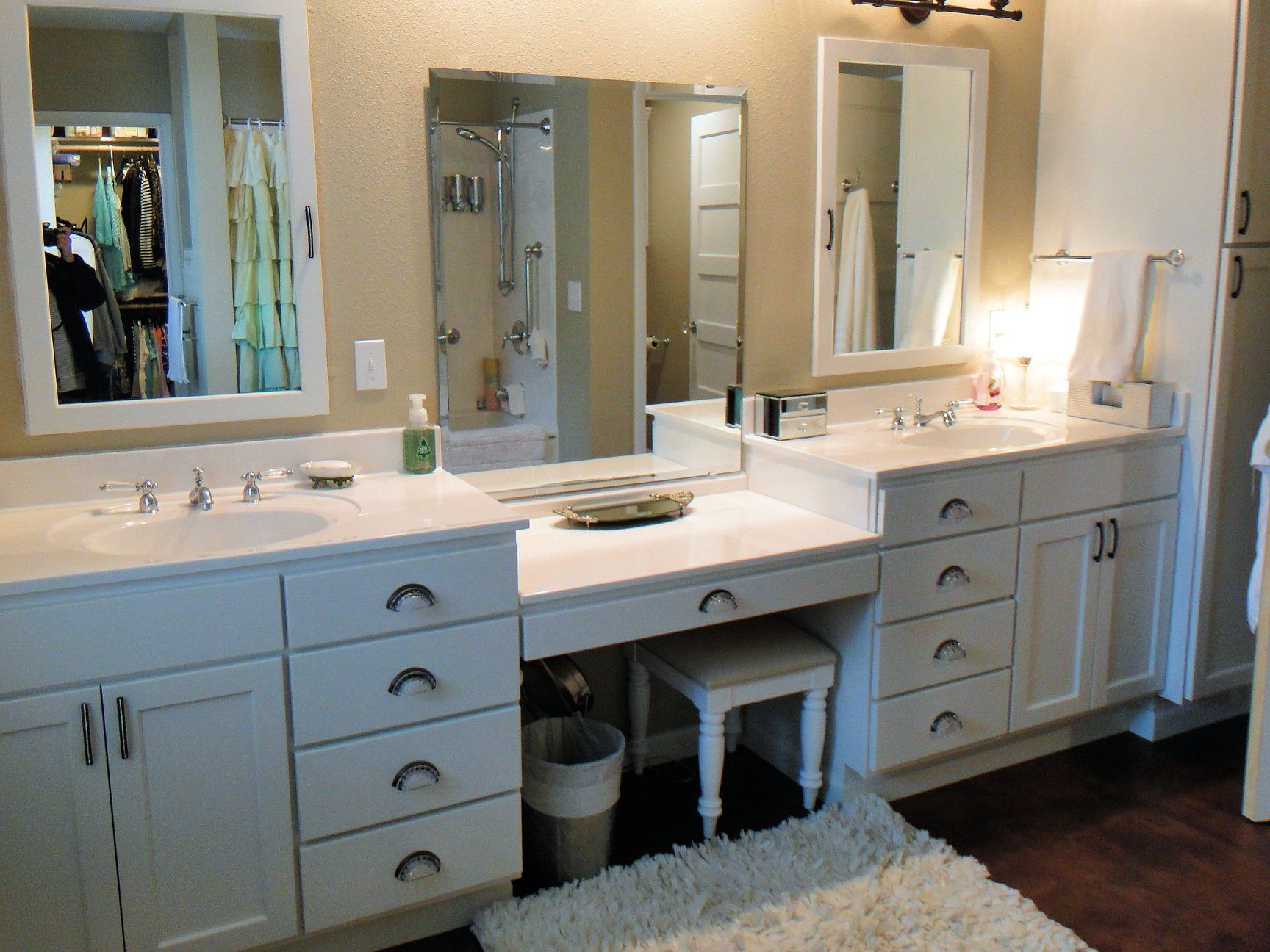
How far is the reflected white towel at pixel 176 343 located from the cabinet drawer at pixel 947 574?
147 cm

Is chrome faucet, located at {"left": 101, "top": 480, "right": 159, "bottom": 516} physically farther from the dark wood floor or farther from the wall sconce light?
the wall sconce light

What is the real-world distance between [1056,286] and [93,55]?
7.81 ft

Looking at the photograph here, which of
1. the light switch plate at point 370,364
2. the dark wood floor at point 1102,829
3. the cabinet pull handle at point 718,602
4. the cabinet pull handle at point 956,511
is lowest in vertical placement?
the dark wood floor at point 1102,829

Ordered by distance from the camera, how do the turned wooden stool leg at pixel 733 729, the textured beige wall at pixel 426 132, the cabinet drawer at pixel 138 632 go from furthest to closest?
the turned wooden stool leg at pixel 733 729, the textured beige wall at pixel 426 132, the cabinet drawer at pixel 138 632

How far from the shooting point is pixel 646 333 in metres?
2.62

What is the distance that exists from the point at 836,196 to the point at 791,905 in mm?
1644

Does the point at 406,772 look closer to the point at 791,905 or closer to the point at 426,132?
the point at 791,905

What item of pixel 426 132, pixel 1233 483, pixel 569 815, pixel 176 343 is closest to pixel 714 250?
pixel 426 132

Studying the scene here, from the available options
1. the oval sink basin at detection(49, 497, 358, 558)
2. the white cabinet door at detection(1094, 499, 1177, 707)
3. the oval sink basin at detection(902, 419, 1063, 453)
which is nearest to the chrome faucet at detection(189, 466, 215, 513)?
the oval sink basin at detection(49, 497, 358, 558)

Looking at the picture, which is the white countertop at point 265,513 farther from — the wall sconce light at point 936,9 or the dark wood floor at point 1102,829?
the wall sconce light at point 936,9

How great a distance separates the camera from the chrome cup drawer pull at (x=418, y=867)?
6.80 feet

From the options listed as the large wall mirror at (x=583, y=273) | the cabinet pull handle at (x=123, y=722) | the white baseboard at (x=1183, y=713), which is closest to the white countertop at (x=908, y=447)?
the large wall mirror at (x=583, y=273)

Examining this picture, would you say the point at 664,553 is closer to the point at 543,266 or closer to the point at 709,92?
the point at 543,266

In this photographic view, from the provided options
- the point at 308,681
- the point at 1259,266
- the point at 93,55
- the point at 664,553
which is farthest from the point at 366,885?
the point at 1259,266
